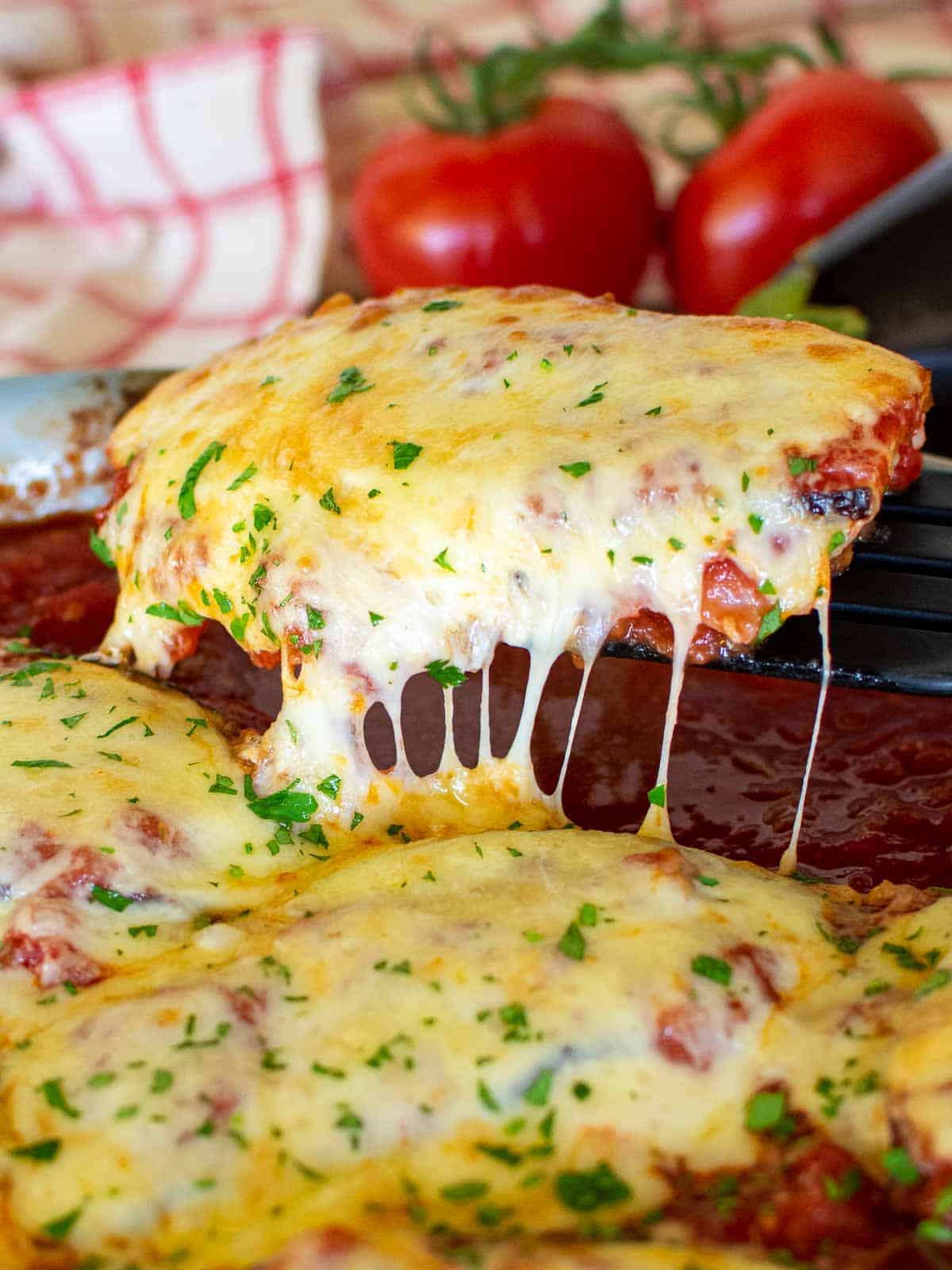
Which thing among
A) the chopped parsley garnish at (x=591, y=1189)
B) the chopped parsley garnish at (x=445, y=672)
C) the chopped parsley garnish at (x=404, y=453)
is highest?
the chopped parsley garnish at (x=404, y=453)

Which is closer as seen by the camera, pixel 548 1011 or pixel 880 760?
pixel 548 1011

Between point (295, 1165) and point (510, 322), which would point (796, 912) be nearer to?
point (295, 1165)

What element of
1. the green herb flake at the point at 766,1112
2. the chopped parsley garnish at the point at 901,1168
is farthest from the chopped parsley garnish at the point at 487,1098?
the chopped parsley garnish at the point at 901,1168

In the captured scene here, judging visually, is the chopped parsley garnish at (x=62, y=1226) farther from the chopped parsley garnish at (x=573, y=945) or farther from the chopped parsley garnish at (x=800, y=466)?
the chopped parsley garnish at (x=800, y=466)

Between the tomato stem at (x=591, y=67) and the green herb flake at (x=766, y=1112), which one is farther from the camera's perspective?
the tomato stem at (x=591, y=67)

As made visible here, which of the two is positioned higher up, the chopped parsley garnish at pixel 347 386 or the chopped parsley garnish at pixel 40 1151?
the chopped parsley garnish at pixel 347 386

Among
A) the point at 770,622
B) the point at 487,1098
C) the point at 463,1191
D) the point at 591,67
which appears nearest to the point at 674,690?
the point at 770,622

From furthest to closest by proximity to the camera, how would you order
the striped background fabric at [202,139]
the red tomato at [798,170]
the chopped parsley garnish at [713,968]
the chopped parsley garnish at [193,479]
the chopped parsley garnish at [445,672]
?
the striped background fabric at [202,139], the red tomato at [798,170], the chopped parsley garnish at [193,479], the chopped parsley garnish at [445,672], the chopped parsley garnish at [713,968]

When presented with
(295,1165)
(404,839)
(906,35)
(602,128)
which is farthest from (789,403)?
(906,35)
